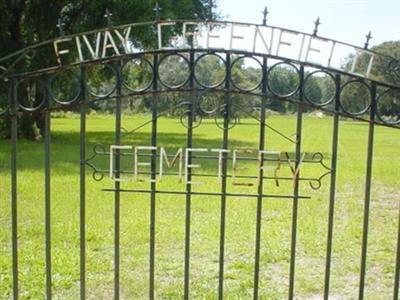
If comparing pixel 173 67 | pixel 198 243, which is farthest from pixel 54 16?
pixel 198 243

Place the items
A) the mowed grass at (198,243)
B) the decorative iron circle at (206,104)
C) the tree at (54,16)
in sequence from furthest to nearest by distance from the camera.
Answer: the tree at (54,16)
the mowed grass at (198,243)
the decorative iron circle at (206,104)

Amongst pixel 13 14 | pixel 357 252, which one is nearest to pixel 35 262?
pixel 357 252

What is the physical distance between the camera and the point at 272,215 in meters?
7.50

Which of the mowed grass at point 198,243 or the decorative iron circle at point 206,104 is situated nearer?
the decorative iron circle at point 206,104

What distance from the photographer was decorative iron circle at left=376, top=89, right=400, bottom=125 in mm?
3143

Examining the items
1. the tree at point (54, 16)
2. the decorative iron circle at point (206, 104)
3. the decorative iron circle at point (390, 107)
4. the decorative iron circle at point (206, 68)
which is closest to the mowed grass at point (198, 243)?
the decorative iron circle at point (206, 104)

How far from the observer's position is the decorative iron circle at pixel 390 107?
314 centimetres

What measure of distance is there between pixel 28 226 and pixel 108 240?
3.87 ft

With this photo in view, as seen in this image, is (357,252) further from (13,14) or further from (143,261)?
(13,14)

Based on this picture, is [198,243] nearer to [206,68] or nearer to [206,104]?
[206,104]

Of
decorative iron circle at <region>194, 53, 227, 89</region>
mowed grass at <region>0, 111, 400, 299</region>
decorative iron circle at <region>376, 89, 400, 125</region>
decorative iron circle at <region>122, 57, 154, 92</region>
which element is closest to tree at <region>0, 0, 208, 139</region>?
decorative iron circle at <region>122, 57, 154, 92</region>

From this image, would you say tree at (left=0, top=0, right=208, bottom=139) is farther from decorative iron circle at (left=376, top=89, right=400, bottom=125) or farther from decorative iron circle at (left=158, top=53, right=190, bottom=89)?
decorative iron circle at (left=376, top=89, right=400, bottom=125)

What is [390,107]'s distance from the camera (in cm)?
337

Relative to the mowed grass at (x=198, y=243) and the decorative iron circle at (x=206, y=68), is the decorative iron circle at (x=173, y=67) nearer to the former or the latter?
the decorative iron circle at (x=206, y=68)
